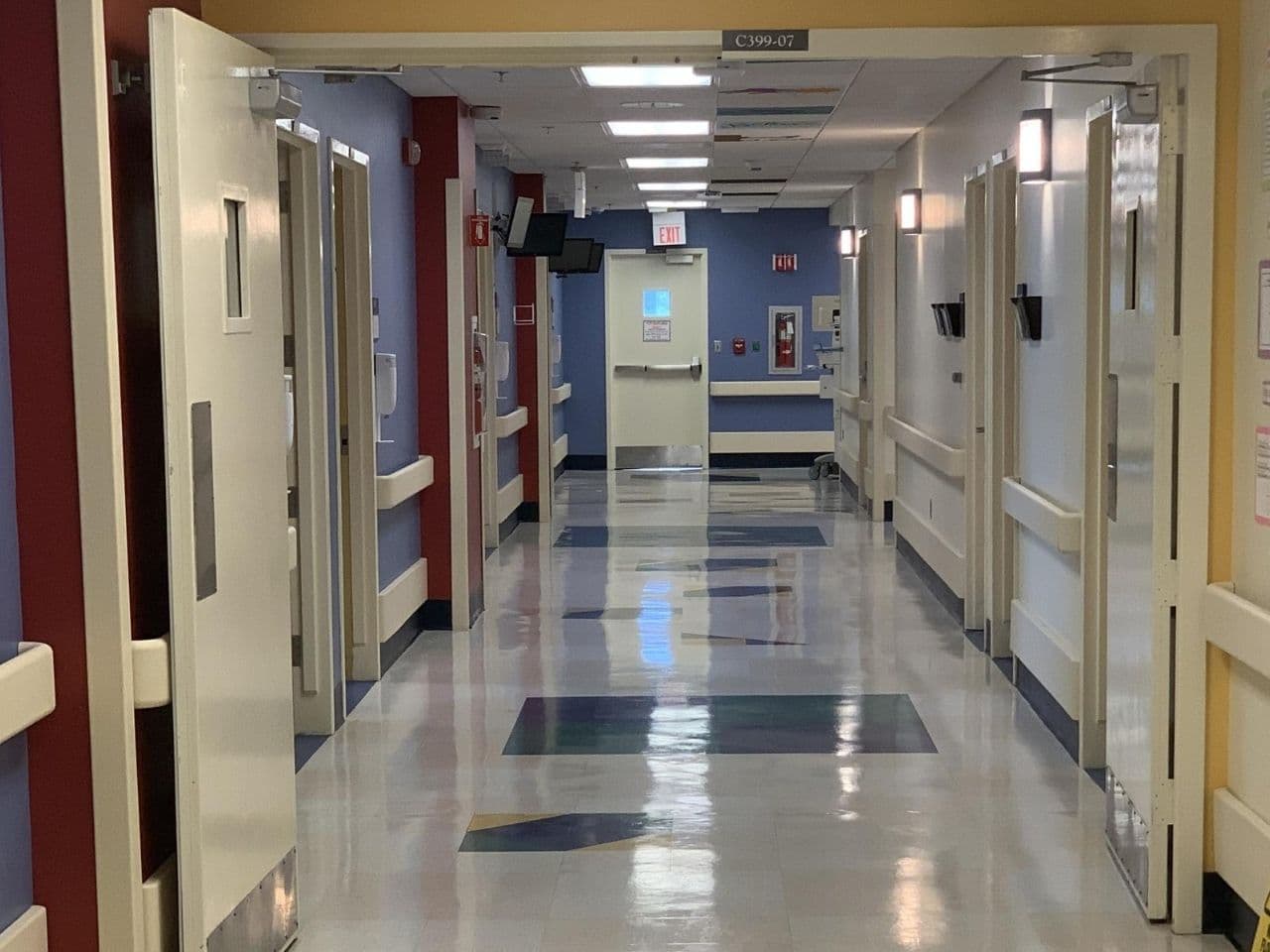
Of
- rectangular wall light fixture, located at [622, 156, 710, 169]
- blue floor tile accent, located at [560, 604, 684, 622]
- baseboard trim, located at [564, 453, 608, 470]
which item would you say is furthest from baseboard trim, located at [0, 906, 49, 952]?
baseboard trim, located at [564, 453, 608, 470]

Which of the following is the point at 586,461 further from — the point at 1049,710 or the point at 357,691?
the point at 1049,710

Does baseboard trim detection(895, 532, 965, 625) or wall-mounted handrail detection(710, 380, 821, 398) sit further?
wall-mounted handrail detection(710, 380, 821, 398)

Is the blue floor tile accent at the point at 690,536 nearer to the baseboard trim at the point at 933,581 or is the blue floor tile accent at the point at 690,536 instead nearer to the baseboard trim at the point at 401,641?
the baseboard trim at the point at 933,581

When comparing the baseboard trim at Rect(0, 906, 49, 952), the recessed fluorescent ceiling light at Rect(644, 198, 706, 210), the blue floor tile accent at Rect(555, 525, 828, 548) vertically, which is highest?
the recessed fluorescent ceiling light at Rect(644, 198, 706, 210)

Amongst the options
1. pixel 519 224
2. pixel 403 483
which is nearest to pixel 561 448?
pixel 519 224

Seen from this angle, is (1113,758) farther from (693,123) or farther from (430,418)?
(693,123)

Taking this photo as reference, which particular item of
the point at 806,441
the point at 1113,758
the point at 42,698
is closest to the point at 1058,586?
the point at 1113,758

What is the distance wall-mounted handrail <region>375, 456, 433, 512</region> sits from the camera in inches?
299

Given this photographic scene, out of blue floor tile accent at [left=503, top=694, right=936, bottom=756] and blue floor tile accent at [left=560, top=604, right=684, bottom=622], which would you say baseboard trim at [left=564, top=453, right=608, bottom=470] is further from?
→ blue floor tile accent at [left=503, top=694, right=936, bottom=756]

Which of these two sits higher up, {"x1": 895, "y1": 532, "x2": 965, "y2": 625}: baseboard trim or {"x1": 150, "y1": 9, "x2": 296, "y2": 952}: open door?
{"x1": 150, "y1": 9, "x2": 296, "y2": 952}: open door

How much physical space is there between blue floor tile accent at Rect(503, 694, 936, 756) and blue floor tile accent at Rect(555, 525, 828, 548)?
487cm

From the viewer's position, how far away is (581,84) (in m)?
8.36

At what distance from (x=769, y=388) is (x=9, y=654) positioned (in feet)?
50.9

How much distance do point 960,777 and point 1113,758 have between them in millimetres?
1081
